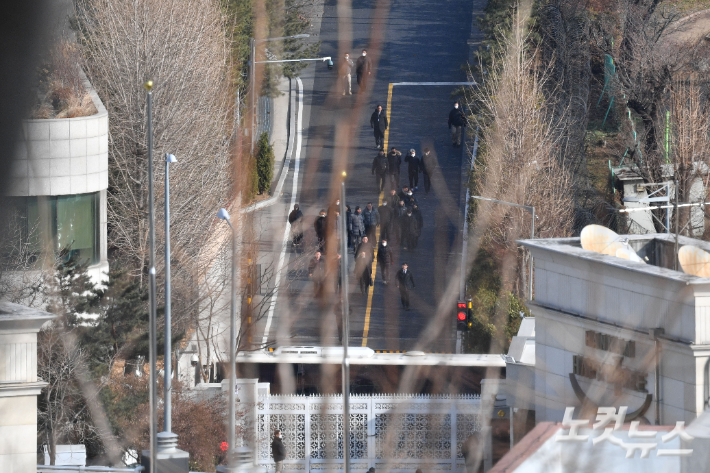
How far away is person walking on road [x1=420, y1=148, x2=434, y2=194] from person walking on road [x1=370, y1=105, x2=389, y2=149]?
7.21ft

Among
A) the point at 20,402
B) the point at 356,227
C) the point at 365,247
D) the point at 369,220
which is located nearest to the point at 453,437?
the point at 365,247

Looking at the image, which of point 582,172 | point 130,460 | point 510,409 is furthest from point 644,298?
point 582,172

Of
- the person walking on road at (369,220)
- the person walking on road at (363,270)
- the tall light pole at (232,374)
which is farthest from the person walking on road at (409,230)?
the tall light pole at (232,374)

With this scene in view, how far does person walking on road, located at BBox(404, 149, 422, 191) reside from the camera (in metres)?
40.0

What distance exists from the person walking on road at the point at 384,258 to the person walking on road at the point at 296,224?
248 centimetres

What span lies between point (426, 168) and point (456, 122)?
3112 millimetres

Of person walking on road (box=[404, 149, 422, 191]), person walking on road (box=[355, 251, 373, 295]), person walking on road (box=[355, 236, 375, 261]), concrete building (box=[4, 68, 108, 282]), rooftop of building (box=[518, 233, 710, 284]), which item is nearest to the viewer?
rooftop of building (box=[518, 233, 710, 284])

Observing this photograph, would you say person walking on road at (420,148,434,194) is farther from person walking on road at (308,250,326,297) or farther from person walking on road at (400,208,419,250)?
person walking on road at (308,250,326,297)

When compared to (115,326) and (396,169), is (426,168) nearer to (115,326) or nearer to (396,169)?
(396,169)

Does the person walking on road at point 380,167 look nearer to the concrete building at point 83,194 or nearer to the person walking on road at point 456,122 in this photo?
the person walking on road at point 456,122

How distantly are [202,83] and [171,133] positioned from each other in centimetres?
251

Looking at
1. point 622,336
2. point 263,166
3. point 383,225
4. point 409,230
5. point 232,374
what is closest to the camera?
point 232,374

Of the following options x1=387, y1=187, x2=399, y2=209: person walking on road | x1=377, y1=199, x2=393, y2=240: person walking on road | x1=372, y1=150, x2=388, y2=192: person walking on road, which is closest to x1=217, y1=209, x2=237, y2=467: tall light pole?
x1=377, y1=199, x2=393, y2=240: person walking on road

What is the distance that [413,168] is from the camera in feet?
134
